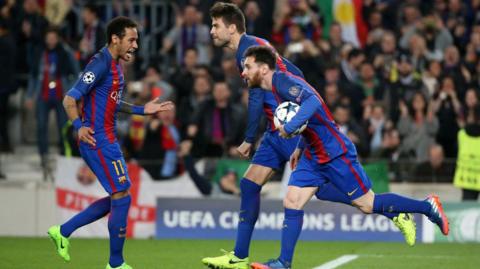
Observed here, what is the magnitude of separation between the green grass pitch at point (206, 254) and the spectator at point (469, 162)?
1207 mm

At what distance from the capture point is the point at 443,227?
11344 mm

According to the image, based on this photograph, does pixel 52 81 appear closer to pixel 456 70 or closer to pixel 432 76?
pixel 432 76

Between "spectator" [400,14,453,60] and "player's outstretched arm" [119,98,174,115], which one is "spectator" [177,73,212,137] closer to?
"spectator" [400,14,453,60]

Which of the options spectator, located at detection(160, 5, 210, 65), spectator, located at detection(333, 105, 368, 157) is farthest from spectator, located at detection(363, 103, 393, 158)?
A: spectator, located at detection(160, 5, 210, 65)

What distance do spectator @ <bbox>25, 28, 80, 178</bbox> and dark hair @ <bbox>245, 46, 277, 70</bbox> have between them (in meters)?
8.27

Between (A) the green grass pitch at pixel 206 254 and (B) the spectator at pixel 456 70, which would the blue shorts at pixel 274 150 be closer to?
(A) the green grass pitch at pixel 206 254

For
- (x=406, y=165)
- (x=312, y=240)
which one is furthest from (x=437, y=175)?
(x=312, y=240)

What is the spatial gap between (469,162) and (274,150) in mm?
5445

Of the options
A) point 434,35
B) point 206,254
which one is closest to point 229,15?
point 206,254

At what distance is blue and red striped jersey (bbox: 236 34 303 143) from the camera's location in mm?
10875

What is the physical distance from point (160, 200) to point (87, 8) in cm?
458

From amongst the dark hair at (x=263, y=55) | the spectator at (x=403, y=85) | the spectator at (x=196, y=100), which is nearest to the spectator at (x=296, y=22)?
the spectator at (x=403, y=85)

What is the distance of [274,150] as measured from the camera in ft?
36.9

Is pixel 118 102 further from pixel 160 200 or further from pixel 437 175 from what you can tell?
pixel 437 175
